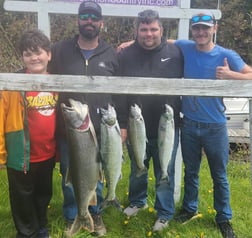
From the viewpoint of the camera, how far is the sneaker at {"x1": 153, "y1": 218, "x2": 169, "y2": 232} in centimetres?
385

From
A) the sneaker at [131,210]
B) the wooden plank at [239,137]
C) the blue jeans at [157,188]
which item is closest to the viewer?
the blue jeans at [157,188]

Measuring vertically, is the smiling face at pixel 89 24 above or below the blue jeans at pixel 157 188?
above

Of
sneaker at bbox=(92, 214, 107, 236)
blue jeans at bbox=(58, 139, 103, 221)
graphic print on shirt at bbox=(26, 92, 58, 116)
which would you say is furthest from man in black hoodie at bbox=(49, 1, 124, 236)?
sneaker at bbox=(92, 214, 107, 236)

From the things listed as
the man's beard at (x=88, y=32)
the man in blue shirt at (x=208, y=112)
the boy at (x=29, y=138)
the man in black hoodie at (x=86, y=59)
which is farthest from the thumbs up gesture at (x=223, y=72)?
the boy at (x=29, y=138)

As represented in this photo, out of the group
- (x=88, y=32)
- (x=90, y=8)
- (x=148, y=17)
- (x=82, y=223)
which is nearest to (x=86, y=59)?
(x=88, y=32)

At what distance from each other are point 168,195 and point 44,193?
47.6 inches

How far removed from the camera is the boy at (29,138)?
308cm

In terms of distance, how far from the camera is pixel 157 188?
12.6ft

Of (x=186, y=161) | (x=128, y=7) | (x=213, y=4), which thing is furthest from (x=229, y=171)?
(x=213, y=4)

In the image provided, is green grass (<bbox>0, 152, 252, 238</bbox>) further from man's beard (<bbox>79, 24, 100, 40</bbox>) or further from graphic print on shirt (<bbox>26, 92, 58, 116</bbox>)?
man's beard (<bbox>79, 24, 100, 40</bbox>)

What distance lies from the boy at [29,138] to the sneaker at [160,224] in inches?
46.0

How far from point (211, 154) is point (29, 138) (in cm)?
166

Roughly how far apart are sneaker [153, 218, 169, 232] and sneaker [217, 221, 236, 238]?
54cm

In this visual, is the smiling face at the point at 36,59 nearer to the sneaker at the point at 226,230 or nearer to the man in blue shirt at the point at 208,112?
the man in blue shirt at the point at 208,112
